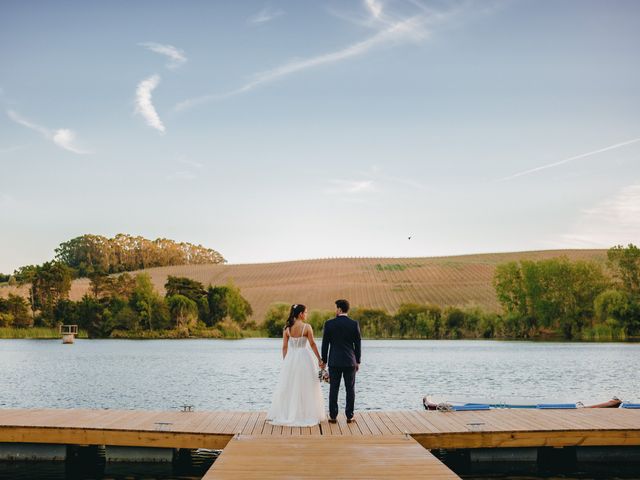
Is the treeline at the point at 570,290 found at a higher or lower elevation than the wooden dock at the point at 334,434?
higher

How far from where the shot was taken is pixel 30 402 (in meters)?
25.9

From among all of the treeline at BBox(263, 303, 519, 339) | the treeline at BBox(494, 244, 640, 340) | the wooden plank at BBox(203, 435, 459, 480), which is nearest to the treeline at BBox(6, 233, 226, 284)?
the treeline at BBox(263, 303, 519, 339)

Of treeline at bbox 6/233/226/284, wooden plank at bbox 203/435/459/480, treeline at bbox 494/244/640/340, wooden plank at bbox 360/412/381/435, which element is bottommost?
wooden plank at bbox 203/435/459/480

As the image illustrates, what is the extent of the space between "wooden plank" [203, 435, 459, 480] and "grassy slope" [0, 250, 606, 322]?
282 ft

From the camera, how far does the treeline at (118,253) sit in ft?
482

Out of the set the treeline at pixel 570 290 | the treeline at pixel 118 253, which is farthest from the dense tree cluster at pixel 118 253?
the treeline at pixel 570 290

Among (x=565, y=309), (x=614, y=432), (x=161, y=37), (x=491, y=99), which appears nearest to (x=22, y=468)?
(x=614, y=432)

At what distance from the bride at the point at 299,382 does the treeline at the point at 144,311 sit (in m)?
76.8

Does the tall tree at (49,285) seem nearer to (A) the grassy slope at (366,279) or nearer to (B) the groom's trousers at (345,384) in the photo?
(A) the grassy slope at (366,279)

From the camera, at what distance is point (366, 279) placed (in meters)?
120

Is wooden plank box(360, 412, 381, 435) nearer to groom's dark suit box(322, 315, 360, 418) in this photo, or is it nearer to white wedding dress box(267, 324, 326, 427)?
groom's dark suit box(322, 315, 360, 418)

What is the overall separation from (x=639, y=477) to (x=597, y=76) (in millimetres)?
36893

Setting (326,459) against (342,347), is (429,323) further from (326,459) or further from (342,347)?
(326,459)

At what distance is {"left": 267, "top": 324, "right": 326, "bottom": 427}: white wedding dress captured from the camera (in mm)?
13508
